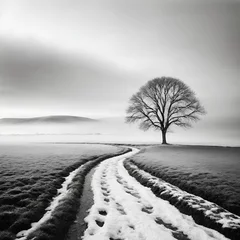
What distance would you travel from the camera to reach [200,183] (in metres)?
11.7

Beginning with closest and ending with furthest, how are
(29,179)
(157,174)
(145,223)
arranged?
(145,223), (29,179), (157,174)

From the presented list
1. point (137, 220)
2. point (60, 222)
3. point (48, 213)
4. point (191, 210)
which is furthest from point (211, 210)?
point (48, 213)

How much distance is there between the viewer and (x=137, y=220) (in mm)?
7762

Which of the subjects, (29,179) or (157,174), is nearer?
(29,179)

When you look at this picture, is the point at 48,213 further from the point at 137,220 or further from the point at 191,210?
the point at 191,210

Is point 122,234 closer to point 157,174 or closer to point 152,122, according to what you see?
point 157,174

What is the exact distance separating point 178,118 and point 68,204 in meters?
44.8

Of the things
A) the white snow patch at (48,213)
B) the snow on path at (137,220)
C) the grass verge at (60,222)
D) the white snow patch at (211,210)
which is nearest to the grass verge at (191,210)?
the white snow patch at (211,210)

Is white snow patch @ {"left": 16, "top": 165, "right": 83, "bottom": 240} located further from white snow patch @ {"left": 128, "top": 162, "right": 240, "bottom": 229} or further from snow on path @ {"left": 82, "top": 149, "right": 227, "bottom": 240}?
white snow patch @ {"left": 128, "top": 162, "right": 240, "bottom": 229}

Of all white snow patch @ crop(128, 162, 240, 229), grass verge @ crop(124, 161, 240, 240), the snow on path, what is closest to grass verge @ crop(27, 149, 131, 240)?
the snow on path

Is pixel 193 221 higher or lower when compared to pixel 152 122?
lower

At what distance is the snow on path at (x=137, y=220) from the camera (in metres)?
6.56

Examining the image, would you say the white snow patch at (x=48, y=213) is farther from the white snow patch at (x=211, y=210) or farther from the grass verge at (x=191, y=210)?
the white snow patch at (x=211, y=210)

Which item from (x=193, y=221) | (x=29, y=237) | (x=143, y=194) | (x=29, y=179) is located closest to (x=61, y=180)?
(x=29, y=179)
